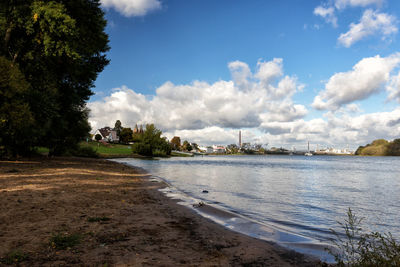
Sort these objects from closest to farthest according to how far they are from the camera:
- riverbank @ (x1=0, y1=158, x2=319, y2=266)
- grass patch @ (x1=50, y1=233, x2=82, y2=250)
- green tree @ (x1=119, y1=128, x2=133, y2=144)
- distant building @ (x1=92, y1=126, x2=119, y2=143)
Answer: riverbank @ (x1=0, y1=158, x2=319, y2=266) < grass patch @ (x1=50, y1=233, x2=82, y2=250) < green tree @ (x1=119, y1=128, x2=133, y2=144) < distant building @ (x1=92, y1=126, x2=119, y2=143)

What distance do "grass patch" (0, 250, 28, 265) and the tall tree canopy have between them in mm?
19148

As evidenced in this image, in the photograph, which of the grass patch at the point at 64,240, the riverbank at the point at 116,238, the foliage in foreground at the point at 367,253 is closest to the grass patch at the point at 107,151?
the riverbank at the point at 116,238

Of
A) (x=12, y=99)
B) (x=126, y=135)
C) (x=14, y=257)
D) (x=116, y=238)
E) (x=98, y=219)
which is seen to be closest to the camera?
(x=14, y=257)

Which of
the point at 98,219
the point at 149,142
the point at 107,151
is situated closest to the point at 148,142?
the point at 149,142

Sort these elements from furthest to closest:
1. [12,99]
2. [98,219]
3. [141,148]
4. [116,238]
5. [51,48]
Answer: [141,148]
[51,48]
[12,99]
[98,219]
[116,238]

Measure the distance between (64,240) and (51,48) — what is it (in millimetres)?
20624

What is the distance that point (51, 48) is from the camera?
20828 mm

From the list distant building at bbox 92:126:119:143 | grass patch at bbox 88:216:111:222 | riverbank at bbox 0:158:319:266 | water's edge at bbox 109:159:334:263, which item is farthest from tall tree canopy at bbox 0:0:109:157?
distant building at bbox 92:126:119:143

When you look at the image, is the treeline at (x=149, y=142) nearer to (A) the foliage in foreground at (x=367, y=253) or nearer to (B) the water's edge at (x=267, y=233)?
(B) the water's edge at (x=267, y=233)

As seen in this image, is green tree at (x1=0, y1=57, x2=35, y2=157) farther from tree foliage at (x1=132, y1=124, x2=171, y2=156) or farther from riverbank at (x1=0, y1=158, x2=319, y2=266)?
tree foliage at (x1=132, y1=124, x2=171, y2=156)

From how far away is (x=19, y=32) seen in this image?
2239cm

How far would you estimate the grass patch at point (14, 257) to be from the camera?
14.3ft

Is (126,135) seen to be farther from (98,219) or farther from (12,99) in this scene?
(98,219)

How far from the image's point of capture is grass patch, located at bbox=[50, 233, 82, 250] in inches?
202
